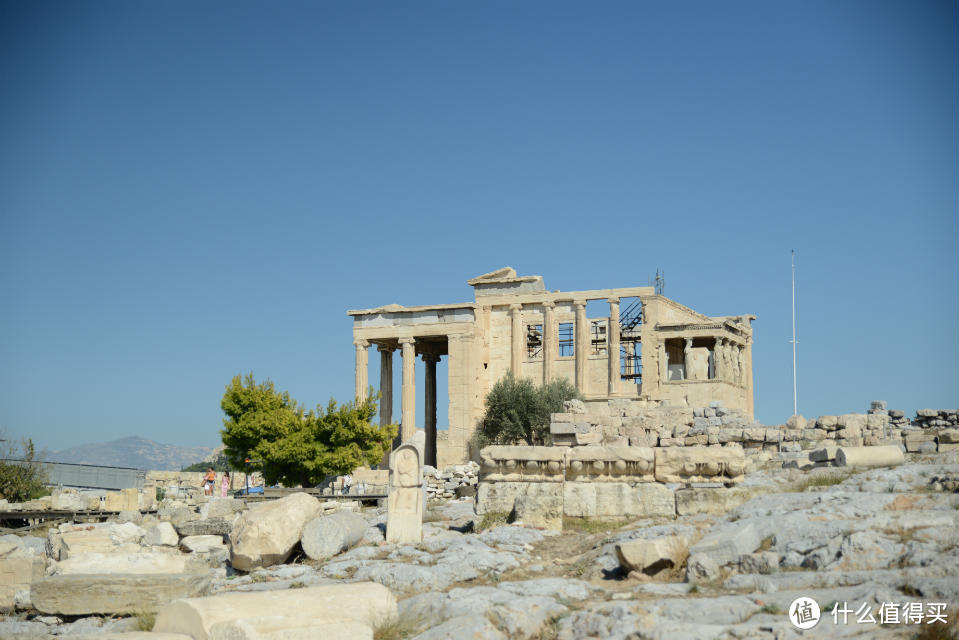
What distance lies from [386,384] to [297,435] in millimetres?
14949

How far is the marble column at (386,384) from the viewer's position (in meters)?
48.2

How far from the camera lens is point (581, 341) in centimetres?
4466

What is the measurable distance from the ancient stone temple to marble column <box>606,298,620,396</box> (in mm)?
48

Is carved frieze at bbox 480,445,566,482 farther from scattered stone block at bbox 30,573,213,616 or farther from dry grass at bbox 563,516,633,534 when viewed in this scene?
scattered stone block at bbox 30,573,213,616

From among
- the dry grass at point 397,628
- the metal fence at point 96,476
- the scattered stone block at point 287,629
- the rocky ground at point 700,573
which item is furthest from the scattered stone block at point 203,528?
the metal fence at point 96,476

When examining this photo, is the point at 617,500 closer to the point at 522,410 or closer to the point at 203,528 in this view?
the point at 203,528

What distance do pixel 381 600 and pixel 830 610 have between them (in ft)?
12.6

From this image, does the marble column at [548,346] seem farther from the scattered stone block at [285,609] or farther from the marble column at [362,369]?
the scattered stone block at [285,609]

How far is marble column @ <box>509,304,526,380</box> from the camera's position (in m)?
45.8

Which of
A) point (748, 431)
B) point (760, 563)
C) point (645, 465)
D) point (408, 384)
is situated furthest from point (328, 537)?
point (408, 384)

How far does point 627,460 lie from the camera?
530 inches

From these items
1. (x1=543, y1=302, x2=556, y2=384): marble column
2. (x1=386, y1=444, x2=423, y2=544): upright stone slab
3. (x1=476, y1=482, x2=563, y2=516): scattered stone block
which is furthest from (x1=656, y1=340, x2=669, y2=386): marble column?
(x1=386, y1=444, x2=423, y2=544): upright stone slab

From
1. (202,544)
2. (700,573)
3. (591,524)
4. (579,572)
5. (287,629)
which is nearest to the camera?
(287,629)

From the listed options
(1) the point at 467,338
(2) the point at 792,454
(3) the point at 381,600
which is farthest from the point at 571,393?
(3) the point at 381,600
